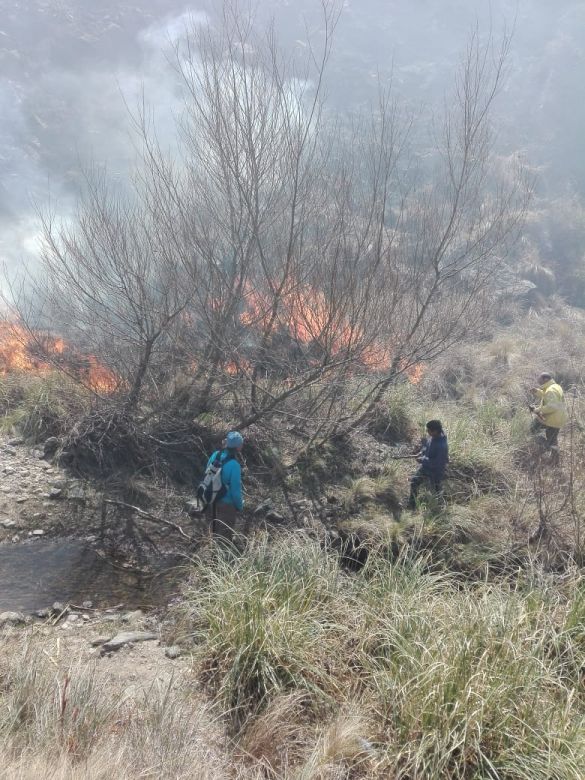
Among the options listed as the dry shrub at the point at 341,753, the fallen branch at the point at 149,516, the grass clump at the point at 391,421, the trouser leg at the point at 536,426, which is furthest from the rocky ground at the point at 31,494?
the trouser leg at the point at 536,426

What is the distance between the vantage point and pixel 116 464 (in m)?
7.73

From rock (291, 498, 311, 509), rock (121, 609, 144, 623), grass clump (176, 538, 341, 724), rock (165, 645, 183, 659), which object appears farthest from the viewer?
rock (291, 498, 311, 509)

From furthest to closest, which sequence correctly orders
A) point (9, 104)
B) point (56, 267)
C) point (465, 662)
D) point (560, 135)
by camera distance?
point (560, 135) < point (9, 104) < point (56, 267) < point (465, 662)

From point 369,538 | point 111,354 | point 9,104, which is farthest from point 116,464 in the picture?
point 9,104

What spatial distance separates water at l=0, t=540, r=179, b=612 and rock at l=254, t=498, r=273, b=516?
4.94ft

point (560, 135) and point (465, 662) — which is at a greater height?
point (560, 135)

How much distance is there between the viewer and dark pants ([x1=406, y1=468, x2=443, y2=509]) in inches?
281

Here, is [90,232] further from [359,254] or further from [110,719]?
[110,719]

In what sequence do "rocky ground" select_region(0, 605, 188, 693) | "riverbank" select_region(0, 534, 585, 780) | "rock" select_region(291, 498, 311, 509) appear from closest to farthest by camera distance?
1. "riverbank" select_region(0, 534, 585, 780)
2. "rocky ground" select_region(0, 605, 188, 693)
3. "rock" select_region(291, 498, 311, 509)

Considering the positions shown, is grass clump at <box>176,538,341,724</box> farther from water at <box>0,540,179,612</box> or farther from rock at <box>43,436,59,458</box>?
rock at <box>43,436,59,458</box>

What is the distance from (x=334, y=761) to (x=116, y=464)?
553 cm

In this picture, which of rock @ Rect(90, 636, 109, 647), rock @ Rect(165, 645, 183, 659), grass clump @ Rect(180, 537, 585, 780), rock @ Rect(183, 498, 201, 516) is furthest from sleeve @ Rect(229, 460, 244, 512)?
rock @ Rect(90, 636, 109, 647)

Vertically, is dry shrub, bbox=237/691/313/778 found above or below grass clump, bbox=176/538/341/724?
below

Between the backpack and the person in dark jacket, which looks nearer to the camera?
the backpack
